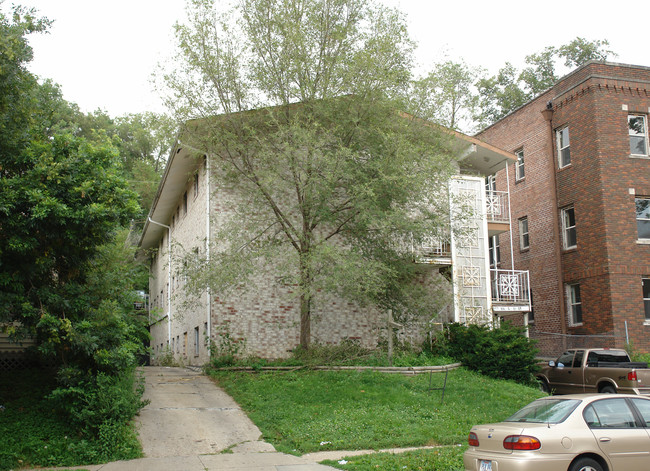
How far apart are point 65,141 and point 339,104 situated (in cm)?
781

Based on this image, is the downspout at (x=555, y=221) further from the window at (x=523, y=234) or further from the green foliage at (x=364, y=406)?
the green foliage at (x=364, y=406)

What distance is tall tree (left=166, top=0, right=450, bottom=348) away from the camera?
15422 mm

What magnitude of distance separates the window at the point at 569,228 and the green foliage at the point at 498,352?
6.68m

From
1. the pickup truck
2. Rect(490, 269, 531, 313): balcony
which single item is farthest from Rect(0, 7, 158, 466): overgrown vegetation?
Rect(490, 269, 531, 313): balcony

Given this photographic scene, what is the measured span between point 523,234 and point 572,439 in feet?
63.1

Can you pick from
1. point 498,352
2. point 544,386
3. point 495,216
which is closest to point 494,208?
point 495,216

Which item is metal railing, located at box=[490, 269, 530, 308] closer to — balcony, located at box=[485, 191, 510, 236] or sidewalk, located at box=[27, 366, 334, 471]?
balcony, located at box=[485, 191, 510, 236]

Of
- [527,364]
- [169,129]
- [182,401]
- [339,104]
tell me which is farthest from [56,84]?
[527,364]

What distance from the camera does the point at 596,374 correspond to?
51.9ft

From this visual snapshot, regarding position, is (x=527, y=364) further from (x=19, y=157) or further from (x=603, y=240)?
(x=19, y=157)

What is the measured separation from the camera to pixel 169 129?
17.0m

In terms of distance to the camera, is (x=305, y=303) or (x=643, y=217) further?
(x=643, y=217)

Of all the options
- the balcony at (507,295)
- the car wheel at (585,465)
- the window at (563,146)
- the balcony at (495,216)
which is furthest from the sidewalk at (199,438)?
the window at (563,146)

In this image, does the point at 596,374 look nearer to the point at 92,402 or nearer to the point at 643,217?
the point at 643,217
